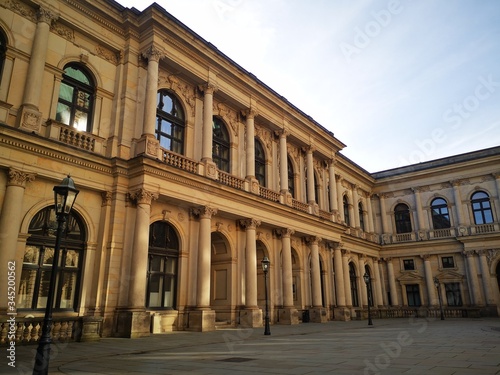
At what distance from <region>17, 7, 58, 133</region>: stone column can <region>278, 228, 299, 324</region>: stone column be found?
43.9ft

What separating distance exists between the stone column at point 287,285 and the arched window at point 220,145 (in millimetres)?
4984

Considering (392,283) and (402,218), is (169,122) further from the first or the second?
(402,218)

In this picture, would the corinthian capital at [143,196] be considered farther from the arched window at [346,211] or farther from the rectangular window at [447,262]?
the rectangular window at [447,262]

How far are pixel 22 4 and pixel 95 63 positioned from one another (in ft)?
9.89

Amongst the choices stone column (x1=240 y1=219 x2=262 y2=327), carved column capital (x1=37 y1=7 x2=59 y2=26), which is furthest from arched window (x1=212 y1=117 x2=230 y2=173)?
carved column capital (x1=37 y1=7 x2=59 y2=26)

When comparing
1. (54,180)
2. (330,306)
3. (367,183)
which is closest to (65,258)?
(54,180)

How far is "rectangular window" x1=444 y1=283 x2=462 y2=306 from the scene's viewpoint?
105ft

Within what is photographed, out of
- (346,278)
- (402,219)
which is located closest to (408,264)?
(402,219)

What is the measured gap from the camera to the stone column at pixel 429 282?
3256 cm

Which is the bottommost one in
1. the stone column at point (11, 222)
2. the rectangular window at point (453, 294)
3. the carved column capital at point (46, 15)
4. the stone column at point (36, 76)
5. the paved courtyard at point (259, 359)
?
the paved courtyard at point (259, 359)

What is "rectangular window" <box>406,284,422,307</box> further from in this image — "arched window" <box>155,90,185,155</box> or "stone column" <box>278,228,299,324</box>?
"arched window" <box>155,90,185,155</box>

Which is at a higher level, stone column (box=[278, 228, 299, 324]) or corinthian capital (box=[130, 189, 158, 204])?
corinthian capital (box=[130, 189, 158, 204])

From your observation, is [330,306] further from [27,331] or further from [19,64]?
[19,64]

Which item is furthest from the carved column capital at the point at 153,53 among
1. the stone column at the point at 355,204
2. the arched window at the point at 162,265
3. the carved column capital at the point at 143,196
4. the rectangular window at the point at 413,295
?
the rectangular window at the point at 413,295
